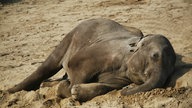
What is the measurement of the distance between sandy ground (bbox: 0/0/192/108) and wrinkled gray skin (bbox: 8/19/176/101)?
159 mm

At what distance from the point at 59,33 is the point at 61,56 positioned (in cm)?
319

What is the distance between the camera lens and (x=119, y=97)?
4617 millimetres

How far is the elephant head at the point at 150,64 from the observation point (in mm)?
4457

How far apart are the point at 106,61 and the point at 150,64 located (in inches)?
26.7

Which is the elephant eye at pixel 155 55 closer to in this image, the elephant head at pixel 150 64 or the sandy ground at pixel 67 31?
the elephant head at pixel 150 64

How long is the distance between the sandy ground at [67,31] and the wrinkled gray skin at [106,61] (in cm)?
16

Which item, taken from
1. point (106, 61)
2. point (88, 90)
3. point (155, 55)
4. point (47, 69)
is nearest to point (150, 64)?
point (155, 55)

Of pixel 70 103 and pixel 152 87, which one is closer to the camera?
pixel 152 87

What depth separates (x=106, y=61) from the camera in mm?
5051

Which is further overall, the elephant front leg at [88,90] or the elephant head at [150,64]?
the elephant front leg at [88,90]

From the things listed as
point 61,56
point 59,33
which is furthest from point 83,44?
point 59,33

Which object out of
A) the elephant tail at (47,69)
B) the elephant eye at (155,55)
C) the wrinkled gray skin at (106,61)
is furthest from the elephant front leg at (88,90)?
the elephant tail at (47,69)

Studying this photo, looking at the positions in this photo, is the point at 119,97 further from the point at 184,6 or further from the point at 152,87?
the point at 184,6

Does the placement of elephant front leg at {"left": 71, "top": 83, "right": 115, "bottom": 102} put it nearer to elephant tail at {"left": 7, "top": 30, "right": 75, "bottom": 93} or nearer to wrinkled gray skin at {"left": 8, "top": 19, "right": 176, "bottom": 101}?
wrinkled gray skin at {"left": 8, "top": 19, "right": 176, "bottom": 101}
